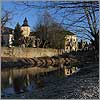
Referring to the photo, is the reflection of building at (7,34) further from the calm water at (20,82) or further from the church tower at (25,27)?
the calm water at (20,82)

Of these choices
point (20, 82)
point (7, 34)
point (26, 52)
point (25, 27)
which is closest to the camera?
point (20, 82)

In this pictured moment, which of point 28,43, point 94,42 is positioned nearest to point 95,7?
point 94,42

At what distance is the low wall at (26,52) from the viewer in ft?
92.7

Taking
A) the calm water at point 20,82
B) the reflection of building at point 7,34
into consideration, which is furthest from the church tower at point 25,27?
the calm water at point 20,82

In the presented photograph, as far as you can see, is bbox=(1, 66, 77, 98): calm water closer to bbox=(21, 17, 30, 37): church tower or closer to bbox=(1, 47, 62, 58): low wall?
bbox=(21, 17, 30, 37): church tower

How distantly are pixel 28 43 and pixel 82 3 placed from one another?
110 ft

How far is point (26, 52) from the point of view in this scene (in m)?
32.2

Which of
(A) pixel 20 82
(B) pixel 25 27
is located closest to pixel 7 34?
(B) pixel 25 27

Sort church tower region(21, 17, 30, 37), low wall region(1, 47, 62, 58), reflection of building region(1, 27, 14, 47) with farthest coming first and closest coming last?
low wall region(1, 47, 62, 58) → reflection of building region(1, 27, 14, 47) → church tower region(21, 17, 30, 37)

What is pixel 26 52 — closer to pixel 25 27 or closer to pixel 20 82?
pixel 25 27

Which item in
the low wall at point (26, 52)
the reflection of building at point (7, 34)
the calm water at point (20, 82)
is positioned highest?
the reflection of building at point (7, 34)

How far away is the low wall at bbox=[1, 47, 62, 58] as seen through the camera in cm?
2826

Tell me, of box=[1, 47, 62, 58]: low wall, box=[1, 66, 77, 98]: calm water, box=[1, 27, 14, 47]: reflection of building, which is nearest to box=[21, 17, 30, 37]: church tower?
box=[1, 27, 14, 47]: reflection of building

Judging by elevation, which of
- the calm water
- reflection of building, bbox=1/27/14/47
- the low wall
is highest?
reflection of building, bbox=1/27/14/47
